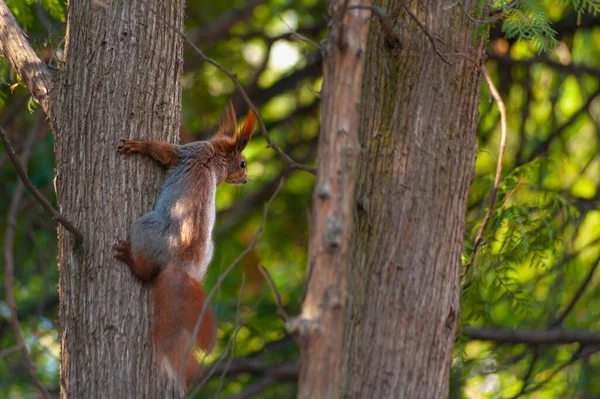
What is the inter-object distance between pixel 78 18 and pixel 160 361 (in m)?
1.52

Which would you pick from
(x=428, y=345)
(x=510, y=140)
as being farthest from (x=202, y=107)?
(x=428, y=345)

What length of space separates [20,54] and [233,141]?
68.2 inches

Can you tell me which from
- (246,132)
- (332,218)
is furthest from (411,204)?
(246,132)

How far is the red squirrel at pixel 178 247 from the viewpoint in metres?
3.18

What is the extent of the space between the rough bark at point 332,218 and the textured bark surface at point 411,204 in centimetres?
54

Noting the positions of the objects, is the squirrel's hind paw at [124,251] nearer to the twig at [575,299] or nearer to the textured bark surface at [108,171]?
the textured bark surface at [108,171]

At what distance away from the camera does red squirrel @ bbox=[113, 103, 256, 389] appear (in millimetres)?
3184

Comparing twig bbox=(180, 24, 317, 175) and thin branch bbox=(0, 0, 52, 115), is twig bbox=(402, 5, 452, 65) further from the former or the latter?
thin branch bbox=(0, 0, 52, 115)

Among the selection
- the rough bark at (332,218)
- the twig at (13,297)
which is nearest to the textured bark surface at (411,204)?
the rough bark at (332,218)

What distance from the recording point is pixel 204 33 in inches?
248

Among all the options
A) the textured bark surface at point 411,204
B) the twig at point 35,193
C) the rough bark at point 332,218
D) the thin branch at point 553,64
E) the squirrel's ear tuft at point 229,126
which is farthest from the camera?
the thin branch at point 553,64

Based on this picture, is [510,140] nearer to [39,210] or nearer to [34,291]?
[39,210]

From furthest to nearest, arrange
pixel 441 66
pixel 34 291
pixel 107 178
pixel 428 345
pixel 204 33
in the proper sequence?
pixel 34 291 → pixel 204 33 → pixel 107 178 → pixel 441 66 → pixel 428 345

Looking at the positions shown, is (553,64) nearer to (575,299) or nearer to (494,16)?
(575,299)
